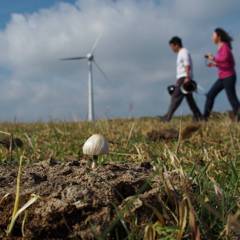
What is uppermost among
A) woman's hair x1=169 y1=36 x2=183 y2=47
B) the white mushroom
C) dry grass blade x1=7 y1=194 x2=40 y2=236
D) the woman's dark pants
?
woman's hair x1=169 y1=36 x2=183 y2=47

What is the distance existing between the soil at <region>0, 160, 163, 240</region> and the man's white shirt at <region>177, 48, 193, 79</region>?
9949 mm

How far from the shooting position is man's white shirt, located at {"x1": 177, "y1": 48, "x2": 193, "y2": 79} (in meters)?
12.0

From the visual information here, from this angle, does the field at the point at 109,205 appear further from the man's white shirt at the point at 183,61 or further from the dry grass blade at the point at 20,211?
the man's white shirt at the point at 183,61

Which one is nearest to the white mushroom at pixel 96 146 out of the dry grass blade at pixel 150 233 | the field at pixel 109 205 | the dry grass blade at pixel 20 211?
the field at pixel 109 205

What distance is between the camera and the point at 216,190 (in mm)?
2037

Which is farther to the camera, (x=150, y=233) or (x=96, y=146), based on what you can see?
(x=96, y=146)

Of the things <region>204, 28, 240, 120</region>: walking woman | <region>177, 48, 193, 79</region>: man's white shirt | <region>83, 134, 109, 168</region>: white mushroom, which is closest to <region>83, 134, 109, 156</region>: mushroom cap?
<region>83, 134, 109, 168</region>: white mushroom

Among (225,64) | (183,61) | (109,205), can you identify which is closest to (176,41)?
(183,61)

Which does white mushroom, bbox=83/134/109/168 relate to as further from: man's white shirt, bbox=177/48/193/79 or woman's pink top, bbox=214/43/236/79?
man's white shirt, bbox=177/48/193/79

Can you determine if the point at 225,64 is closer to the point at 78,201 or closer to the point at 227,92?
the point at 227,92

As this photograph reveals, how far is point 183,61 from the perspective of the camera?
12.1 meters

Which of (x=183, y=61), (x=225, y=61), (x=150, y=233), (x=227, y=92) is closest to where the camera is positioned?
(x=150, y=233)

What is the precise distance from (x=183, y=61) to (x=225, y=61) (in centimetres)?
95

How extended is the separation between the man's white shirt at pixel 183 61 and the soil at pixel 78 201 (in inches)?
392
